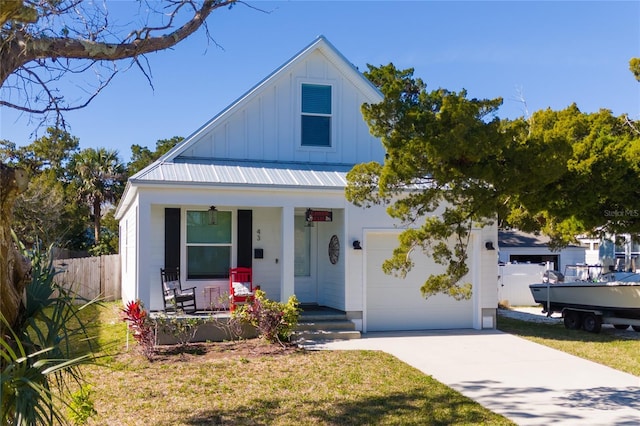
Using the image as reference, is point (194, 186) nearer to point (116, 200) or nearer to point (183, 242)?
point (183, 242)

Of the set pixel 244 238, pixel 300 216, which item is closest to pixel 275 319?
pixel 244 238


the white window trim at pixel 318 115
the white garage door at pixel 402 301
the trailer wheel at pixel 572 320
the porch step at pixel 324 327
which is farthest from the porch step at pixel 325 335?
the trailer wheel at pixel 572 320

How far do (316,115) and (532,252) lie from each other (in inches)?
830

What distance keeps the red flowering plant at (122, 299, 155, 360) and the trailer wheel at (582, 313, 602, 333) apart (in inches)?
407

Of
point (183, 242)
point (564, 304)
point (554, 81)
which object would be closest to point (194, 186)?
point (183, 242)

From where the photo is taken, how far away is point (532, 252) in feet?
102

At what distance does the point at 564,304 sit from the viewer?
14.9 meters

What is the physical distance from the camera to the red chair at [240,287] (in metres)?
12.0

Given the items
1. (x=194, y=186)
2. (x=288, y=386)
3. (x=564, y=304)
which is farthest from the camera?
(x=564, y=304)

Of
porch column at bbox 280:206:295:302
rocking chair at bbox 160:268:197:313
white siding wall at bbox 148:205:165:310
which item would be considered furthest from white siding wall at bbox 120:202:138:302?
porch column at bbox 280:206:295:302

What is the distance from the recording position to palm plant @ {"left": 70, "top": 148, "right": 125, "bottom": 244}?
112 ft

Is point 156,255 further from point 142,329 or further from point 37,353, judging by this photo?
point 37,353

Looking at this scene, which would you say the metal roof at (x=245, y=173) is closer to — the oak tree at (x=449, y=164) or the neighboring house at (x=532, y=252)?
the oak tree at (x=449, y=164)

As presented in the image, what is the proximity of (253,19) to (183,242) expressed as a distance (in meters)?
6.38
